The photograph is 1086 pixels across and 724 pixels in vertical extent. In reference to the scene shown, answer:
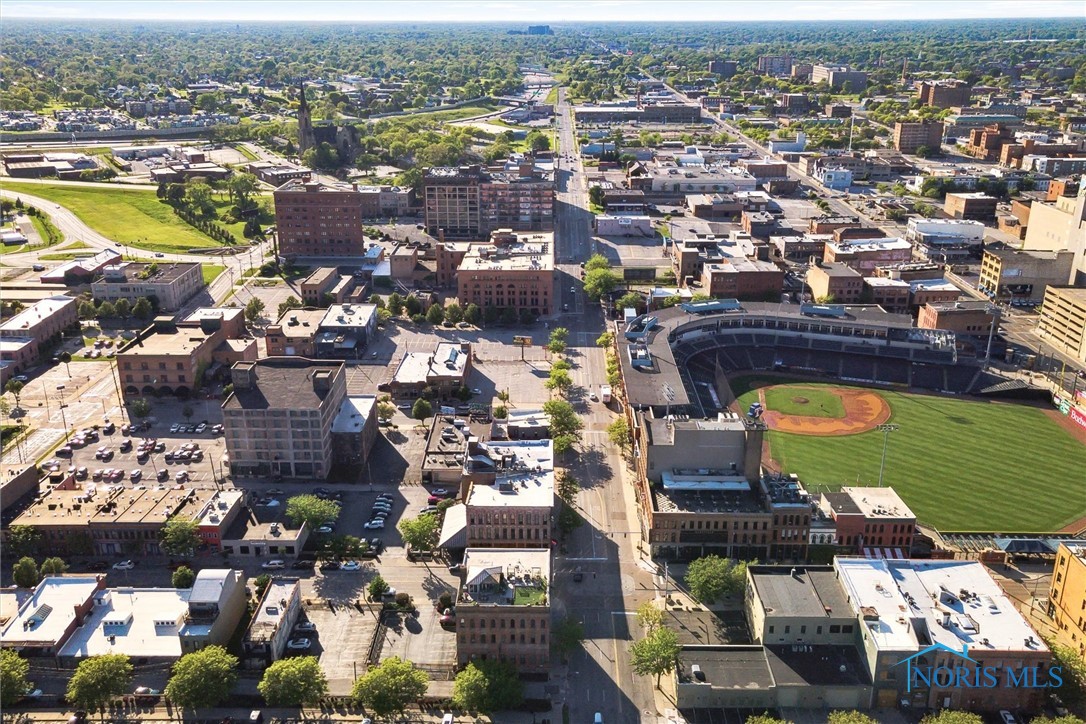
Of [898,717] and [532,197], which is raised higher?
[532,197]

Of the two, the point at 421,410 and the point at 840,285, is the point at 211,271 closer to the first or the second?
the point at 421,410

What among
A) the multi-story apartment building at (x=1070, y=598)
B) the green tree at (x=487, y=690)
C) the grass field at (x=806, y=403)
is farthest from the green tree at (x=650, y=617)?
the grass field at (x=806, y=403)

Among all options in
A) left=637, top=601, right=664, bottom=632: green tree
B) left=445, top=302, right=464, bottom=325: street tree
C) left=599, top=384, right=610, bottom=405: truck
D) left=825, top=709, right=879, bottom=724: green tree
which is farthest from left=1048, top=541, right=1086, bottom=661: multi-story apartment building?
left=445, top=302, right=464, bottom=325: street tree

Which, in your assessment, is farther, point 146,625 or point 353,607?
point 353,607

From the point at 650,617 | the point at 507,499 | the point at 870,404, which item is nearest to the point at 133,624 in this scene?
the point at 507,499

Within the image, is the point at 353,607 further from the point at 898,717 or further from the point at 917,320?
the point at 917,320

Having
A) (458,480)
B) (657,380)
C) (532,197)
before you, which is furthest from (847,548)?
(532,197)

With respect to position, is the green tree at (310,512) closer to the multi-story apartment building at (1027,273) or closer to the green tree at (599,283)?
the green tree at (599,283)
